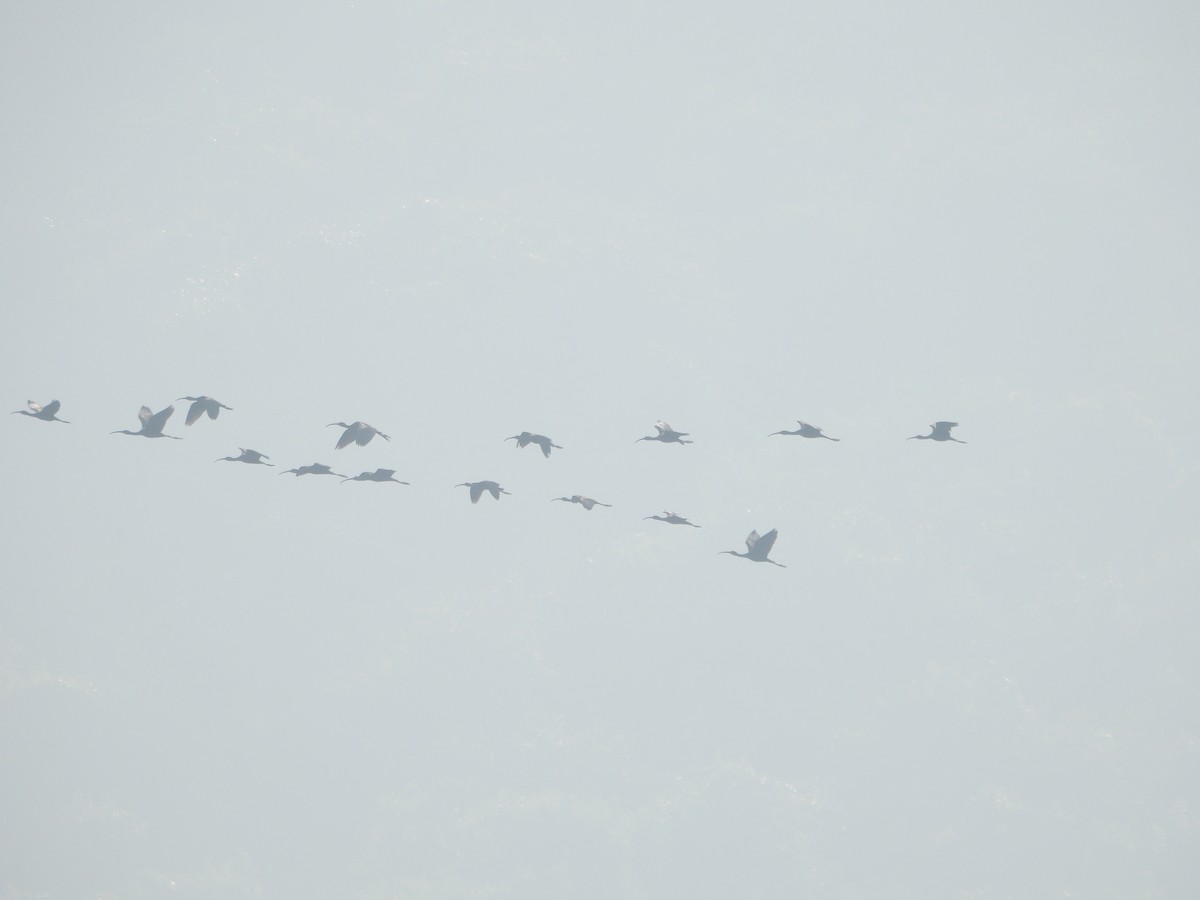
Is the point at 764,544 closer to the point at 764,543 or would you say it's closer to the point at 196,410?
the point at 764,543

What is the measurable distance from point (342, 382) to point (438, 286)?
25650 mm

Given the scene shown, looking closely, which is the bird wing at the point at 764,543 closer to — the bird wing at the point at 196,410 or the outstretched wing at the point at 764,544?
the outstretched wing at the point at 764,544

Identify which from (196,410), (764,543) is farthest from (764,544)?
(196,410)

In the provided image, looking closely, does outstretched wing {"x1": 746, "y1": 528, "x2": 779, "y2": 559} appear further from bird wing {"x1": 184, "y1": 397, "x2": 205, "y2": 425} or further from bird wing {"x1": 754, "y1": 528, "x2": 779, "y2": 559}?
bird wing {"x1": 184, "y1": 397, "x2": 205, "y2": 425}

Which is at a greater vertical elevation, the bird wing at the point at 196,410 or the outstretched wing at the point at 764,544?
the bird wing at the point at 196,410

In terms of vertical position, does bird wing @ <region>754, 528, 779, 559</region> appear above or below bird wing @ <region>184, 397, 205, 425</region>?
below

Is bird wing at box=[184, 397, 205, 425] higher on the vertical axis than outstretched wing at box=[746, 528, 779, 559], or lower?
higher

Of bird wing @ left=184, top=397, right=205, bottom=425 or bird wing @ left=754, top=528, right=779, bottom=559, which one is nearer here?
bird wing @ left=754, top=528, right=779, bottom=559

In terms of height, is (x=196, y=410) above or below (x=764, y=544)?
above

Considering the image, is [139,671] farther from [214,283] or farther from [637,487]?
[214,283]

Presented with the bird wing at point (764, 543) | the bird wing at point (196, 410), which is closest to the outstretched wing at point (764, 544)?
the bird wing at point (764, 543)

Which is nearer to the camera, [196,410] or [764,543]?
[764,543]

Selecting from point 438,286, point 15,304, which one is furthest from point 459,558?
point 15,304

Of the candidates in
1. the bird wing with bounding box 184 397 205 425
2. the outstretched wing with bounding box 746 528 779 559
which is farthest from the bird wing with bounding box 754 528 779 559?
the bird wing with bounding box 184 397 205 425
